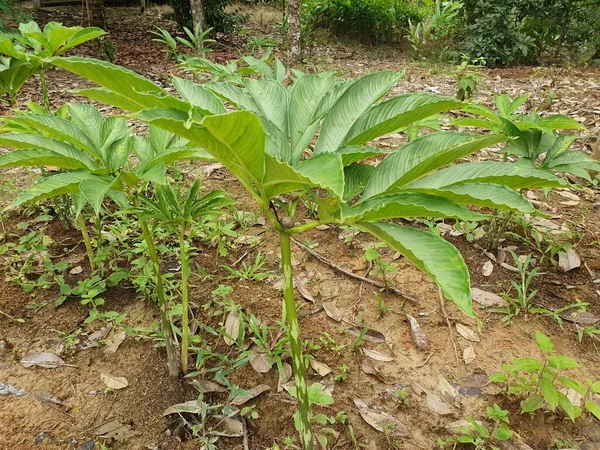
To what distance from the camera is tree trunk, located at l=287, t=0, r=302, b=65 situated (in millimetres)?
6043

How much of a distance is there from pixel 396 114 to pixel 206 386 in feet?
4.14

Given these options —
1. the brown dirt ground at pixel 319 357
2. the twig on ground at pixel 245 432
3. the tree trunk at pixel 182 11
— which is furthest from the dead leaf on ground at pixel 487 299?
the tree trunk at pixel 182 11

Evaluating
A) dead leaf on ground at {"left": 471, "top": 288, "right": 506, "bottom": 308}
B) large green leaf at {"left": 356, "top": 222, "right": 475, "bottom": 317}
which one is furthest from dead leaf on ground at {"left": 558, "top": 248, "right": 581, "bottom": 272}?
large green leaf at {"left": 356, "top": 222, "right": 475, "bottom": 317}

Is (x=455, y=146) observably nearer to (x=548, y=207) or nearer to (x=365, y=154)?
(x=365, y=154)

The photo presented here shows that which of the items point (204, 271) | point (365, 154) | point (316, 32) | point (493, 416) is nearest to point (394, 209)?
point (365, 154)

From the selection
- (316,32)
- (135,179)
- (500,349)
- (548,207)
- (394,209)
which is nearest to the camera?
(394,209)

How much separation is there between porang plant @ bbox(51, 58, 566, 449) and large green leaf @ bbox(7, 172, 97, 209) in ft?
0.94

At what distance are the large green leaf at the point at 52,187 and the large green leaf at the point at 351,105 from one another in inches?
25.5

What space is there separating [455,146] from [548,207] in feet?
8.01

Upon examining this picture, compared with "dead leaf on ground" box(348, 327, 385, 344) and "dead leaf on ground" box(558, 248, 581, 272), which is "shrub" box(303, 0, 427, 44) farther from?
"dead leaf on ground" box(348, 327, 385, 344)

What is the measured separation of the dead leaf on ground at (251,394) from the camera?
169 cm

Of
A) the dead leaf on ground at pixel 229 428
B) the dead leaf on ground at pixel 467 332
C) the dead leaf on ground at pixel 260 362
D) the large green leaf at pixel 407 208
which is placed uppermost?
the large green leaf at pixel 407 208

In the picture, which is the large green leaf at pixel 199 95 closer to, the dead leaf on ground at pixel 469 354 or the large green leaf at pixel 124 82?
the large green leaf at pixel 124 82

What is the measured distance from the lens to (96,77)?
912mm
